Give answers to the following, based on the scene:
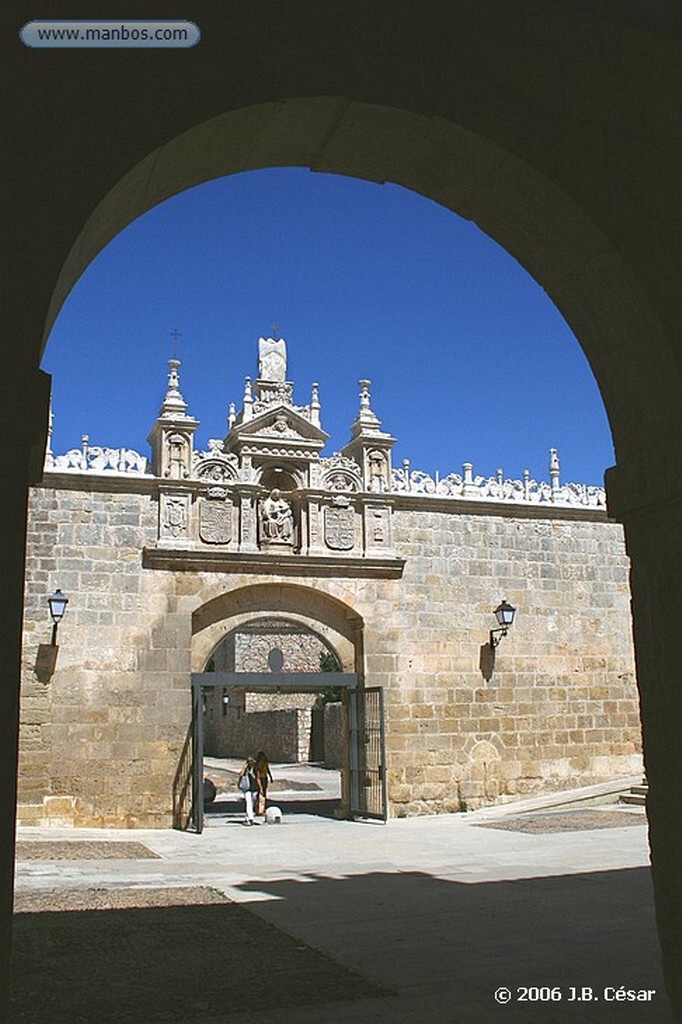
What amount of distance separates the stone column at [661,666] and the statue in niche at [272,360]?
10601 millimetres

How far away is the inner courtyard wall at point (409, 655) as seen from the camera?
11688 millimetres

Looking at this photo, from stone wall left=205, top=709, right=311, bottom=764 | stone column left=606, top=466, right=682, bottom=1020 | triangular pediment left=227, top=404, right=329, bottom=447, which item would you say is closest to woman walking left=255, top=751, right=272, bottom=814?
triangular pediment left=227, top=404, right=329, bottom=447

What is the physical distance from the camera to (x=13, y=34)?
112 inches

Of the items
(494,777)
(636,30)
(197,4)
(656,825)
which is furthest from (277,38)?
(494,777)

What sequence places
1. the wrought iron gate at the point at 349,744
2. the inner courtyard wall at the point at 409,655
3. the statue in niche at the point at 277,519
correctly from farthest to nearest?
the statue in niche at the point at 277,519 → the wrought iron gate at the point at 349,744 → the inner courtyard wall at the point at 409,655

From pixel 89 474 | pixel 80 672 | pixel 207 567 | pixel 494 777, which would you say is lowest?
pixel 494 777

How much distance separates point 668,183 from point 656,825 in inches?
90.7

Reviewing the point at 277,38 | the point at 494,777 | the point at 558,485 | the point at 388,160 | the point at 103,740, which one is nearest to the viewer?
the point at 277,38

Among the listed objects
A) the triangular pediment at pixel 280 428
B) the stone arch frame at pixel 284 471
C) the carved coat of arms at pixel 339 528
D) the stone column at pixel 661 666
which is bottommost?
the stone column at pixel 661 666

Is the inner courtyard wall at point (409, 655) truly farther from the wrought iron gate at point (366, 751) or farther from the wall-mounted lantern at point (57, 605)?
the wall-mounted lantern at point (57, 605)

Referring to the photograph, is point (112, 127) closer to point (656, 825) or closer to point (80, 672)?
point (656, 825)

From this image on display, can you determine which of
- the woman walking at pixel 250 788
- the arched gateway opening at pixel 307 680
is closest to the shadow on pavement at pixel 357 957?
the arched gateway opening at pixel 307 680

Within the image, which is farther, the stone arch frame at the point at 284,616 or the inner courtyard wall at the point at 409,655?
the stone arch frame at the point at 284,616

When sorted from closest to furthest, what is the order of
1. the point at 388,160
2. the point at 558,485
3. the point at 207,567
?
1. the point at 388,160
2. the point at 207,567
3. the point at 558,485
